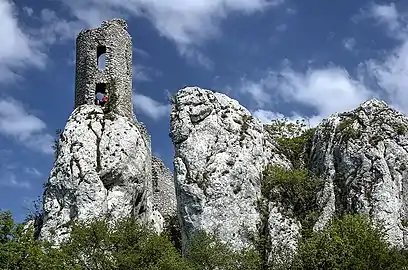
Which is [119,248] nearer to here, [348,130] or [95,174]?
[95,174]

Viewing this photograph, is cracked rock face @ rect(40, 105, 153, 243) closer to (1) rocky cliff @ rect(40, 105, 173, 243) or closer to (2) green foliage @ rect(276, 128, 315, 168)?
(1) rocky cliff @ rect(40, 105, 173, 243)

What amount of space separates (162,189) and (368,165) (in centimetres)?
1787

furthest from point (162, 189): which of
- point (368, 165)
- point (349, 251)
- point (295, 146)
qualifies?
point (349, 251)

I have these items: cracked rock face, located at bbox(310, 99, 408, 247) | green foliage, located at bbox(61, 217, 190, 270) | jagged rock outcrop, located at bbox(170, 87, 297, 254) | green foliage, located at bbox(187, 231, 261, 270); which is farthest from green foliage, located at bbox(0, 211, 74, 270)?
cracked rock face, located at bbox(310, 99, 408, 247)

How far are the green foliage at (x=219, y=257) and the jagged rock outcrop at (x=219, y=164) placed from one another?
2.39 metres

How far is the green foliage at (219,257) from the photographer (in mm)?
36844

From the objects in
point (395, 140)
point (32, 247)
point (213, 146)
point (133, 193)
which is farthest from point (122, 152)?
point (395, 140)

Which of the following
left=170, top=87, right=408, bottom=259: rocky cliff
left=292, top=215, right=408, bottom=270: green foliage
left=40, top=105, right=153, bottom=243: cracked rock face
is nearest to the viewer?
left=292, top=215, right=408, bottom=270: green foliage

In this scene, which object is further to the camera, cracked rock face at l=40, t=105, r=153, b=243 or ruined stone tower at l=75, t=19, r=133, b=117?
ruined stone tower at l=75, t=19, r=133, b=117

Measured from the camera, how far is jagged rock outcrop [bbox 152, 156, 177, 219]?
5334 centimetres

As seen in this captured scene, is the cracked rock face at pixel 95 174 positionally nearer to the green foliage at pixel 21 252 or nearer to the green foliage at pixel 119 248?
the green foliage at pixel 119 248

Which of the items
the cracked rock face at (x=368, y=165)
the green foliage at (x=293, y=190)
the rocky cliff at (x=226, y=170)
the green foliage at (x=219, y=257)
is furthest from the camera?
the green foliage at (x=293, y=190)

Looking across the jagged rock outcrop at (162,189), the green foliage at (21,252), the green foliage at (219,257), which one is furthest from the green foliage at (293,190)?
the green foliage at (21,252)

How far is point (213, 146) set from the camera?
44.7 meters
